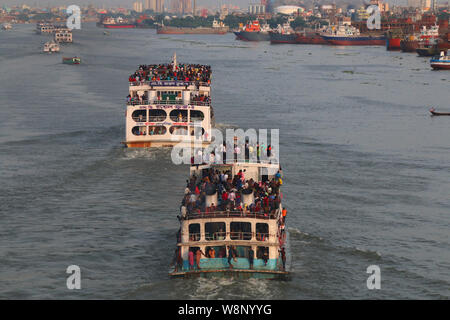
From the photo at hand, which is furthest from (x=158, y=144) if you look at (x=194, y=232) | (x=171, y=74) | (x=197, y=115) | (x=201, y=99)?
(x=194, y=232)

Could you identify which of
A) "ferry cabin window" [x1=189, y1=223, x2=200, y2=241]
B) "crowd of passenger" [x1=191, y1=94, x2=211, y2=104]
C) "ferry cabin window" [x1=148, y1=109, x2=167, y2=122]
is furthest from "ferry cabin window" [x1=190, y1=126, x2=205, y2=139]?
"ferry cabin window" [x1=189, y1=223, x2=200, y2=241]

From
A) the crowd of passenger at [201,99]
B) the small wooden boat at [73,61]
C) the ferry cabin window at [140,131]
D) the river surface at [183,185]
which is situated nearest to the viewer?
the river surface at [183,185]

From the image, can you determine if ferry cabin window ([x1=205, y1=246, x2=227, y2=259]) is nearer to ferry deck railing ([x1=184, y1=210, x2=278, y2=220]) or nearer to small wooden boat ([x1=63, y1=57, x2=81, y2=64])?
ferry deck railing ([x1=184, y1=210, x2=278, y2=220])

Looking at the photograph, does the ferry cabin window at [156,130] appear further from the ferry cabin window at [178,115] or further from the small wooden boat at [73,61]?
the small wooden boat at [73,61]

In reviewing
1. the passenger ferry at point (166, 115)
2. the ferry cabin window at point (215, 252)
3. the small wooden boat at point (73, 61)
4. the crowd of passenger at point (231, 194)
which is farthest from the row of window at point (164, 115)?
the small wooden boat at point (73, 61)
